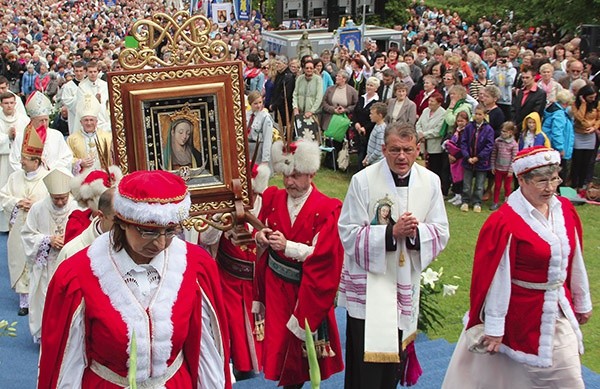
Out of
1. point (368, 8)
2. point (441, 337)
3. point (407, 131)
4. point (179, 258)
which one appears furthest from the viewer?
point (368, 8)

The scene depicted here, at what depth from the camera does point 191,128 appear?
5023 millimetres

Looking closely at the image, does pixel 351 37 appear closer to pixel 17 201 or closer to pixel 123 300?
pixel 17 201

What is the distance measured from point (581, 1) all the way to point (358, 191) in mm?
18105

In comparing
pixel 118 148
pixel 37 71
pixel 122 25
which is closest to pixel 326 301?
pixel 118 148

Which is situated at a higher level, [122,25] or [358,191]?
[358,191]

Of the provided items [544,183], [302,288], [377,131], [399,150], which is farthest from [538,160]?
[377,131]

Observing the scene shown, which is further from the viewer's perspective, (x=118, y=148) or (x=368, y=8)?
(x=368, y=8)

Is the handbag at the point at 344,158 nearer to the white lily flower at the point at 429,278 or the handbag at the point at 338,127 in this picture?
the handbag at the point at 338,127

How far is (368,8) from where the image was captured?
21.4 m

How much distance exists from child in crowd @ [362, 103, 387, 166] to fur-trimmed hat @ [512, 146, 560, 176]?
7.15m

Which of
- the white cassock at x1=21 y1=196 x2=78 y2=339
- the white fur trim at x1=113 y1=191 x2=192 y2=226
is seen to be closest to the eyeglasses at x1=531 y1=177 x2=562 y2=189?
the white fur trim at x1=113 y1=191 x2=192 y2=226

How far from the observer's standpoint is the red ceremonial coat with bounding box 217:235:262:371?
21.2 ft

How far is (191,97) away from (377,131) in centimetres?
787

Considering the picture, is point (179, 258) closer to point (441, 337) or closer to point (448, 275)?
point (441, 337)
